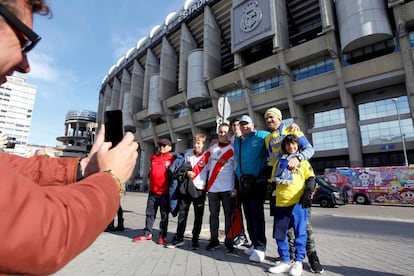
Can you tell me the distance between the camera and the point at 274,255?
4.04 m

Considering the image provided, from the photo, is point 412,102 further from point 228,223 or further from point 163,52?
point 163,52

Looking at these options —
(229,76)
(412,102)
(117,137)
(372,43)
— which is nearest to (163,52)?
(229,76)

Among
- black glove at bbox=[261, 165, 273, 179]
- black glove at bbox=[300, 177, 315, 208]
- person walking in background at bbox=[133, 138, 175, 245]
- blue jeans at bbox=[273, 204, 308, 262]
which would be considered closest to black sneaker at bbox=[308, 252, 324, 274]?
blue jeans at bbox=[273, 204, 308, 262]

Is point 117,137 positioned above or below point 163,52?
below

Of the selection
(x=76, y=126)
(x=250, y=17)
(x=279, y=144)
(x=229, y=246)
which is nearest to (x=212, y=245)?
(x=229, y=246)

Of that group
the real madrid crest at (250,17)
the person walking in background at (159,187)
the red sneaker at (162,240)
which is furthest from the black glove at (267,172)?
the real madrid crest at (250,17)

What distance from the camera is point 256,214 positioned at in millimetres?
3969

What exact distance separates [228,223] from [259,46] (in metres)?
28.3

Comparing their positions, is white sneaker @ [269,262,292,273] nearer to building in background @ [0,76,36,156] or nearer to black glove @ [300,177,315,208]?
black glove @ [300,177,315,208]

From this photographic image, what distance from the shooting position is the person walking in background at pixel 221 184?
4425 mm

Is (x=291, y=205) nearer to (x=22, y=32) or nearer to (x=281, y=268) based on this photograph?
(x=281, y=268)

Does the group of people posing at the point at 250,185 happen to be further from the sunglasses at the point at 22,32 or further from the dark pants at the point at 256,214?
the sunglasses at the point at 22,32

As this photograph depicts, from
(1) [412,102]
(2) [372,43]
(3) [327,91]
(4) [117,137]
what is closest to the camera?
(4) [117,137]

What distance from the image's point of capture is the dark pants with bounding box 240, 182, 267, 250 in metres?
3.81
